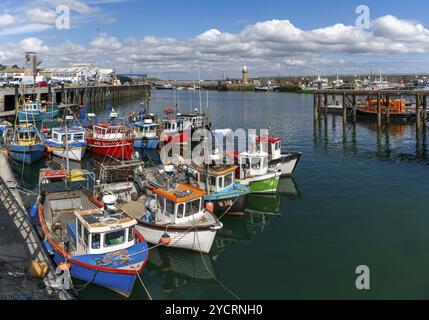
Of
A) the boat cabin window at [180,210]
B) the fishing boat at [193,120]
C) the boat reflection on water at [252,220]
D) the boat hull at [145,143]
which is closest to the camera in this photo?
the boat cabin window at [180,210]

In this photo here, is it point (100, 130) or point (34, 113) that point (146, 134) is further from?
point (34, 113)

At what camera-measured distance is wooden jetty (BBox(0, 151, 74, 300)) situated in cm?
1374

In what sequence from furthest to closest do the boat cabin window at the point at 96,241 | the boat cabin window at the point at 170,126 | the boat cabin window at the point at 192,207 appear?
the boat cabin window at the point at 170,126, the boat cabin window at the point at 192,207, the boat cabin window at the point at 96,241

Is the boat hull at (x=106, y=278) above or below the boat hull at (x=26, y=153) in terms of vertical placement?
below

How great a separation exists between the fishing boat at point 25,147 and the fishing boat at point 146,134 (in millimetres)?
10529

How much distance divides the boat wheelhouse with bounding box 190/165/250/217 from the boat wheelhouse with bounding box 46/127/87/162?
1915cm

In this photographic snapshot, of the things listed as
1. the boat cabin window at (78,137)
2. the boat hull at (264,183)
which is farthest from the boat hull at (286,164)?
the boat cabin window at (78,137)

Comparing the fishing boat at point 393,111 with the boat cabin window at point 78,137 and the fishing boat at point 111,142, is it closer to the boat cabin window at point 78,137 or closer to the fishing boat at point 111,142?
the fishing boat at point 111,142

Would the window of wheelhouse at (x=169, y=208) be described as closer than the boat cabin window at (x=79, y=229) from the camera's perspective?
No

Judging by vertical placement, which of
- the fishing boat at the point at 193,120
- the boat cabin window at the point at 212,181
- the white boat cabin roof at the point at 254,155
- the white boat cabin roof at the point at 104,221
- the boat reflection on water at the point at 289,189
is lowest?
the boat reflection on water at the point at 289,189

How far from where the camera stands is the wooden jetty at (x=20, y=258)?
13742mm

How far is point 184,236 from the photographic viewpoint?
19.7m

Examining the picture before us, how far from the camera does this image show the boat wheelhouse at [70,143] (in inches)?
1590
